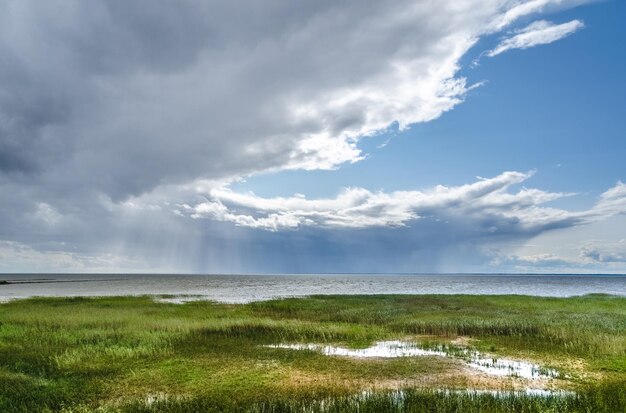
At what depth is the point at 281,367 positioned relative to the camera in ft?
71.7

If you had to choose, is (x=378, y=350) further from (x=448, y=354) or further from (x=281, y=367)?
(x=281, y=367)

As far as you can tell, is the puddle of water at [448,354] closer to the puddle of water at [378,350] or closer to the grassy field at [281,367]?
the puddle of water at [378,350]

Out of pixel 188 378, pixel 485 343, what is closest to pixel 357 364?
pixel 188 378

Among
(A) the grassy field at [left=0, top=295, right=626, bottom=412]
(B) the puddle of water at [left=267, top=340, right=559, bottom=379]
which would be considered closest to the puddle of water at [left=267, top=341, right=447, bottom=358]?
(B) the puddle of water at [left=267, top=340, right=559, bottom=379]

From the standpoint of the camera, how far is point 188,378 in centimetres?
1969

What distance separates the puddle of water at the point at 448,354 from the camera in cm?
2138

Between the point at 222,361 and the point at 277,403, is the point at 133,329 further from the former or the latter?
the point at 277,403

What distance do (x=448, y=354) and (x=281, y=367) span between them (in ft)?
34.4

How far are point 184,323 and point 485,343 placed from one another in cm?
2380

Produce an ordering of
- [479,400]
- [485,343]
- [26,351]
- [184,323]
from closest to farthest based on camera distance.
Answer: [479,400] → [26,351] → [485,343] → [184,323]

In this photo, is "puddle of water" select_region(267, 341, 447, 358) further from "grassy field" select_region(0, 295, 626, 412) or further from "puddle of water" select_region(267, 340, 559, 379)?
"grassy field" select_region(0, 295, 626, 412)

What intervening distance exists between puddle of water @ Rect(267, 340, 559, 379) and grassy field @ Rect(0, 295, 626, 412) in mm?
940

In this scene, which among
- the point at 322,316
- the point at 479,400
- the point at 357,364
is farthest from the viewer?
the point at 322,316

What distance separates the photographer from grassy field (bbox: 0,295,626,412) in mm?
16156
